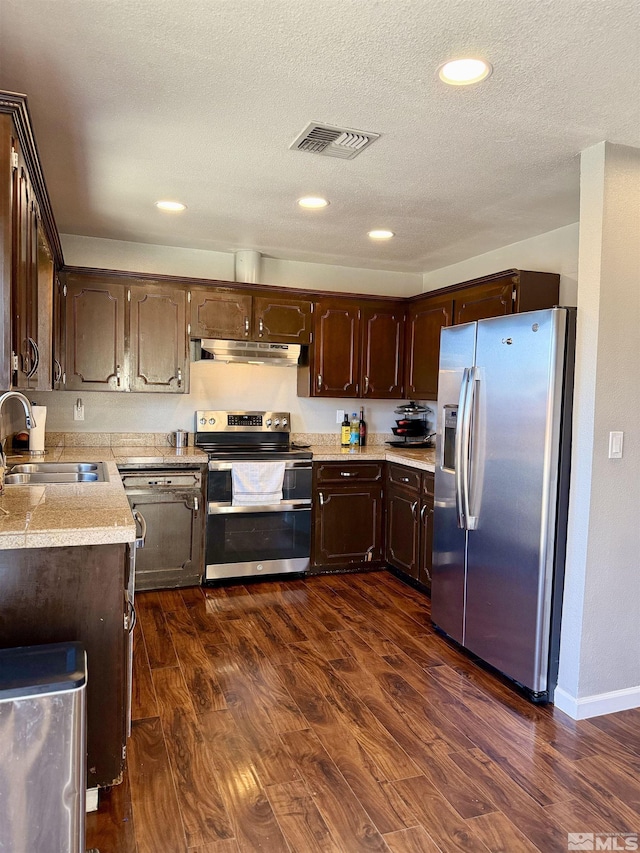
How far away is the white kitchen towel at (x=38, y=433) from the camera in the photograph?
12.9 feet

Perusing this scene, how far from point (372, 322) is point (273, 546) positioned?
1.93 m

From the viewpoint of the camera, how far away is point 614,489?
2619 mm

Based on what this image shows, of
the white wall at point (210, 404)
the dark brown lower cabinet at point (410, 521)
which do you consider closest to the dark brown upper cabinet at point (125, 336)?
the white wall at point (210, 404)

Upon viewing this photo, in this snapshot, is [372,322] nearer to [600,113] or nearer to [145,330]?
[145,330]

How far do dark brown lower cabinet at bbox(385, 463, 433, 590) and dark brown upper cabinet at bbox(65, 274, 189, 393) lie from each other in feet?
5.65

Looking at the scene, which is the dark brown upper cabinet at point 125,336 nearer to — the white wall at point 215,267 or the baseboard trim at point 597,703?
the white wall at point 215,267

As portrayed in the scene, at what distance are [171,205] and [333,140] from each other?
136 cm

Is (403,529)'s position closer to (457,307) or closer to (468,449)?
(468,449)

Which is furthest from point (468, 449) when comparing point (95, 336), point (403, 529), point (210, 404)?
point (95, 336)

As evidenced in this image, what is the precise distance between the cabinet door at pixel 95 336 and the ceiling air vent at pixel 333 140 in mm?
2068

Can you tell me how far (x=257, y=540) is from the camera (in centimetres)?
429

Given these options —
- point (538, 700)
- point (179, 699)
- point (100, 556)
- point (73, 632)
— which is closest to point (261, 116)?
point (100, 556)

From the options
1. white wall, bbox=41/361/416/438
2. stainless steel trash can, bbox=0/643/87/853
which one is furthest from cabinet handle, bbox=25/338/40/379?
white wall, bbox=41/361/416/438

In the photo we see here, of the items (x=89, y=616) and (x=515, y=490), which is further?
(x=515, y=490)
